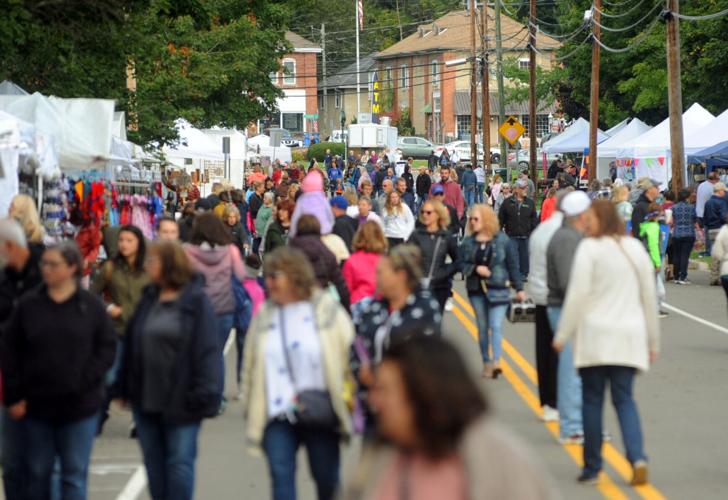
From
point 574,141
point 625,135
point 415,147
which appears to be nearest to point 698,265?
point 625,135

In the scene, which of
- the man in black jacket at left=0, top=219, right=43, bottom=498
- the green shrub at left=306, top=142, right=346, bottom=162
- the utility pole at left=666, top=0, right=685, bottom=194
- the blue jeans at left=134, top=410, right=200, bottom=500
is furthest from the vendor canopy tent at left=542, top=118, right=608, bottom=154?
the blue jeans at left=134, top=410, right=200, bottom=500

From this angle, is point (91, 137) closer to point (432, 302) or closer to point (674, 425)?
point (674, 425)

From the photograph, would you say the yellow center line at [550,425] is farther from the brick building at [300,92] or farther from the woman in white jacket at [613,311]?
the brick building at [300,92]

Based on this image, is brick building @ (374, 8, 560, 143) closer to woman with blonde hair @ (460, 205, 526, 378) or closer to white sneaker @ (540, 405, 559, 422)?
woman with blonde hair @ (460, 205, 526, 378)

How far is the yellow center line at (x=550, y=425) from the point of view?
905 cm

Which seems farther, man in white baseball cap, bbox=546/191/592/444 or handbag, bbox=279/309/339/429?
man in white baseball cap, bbox=546/191/592/444

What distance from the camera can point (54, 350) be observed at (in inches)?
281

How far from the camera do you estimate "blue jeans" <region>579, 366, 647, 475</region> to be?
8.86 meters

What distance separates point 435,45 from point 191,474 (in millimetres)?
107880

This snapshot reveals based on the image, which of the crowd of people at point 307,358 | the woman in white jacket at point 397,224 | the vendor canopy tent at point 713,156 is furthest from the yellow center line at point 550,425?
the vendor canopy tent at point 713,156

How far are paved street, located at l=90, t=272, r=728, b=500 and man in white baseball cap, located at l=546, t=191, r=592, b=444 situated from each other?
22 cm

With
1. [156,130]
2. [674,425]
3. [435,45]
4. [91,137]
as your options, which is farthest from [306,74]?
[674,425]

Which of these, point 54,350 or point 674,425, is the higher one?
point 54,350

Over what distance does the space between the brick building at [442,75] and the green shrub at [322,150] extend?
51.6 ft
